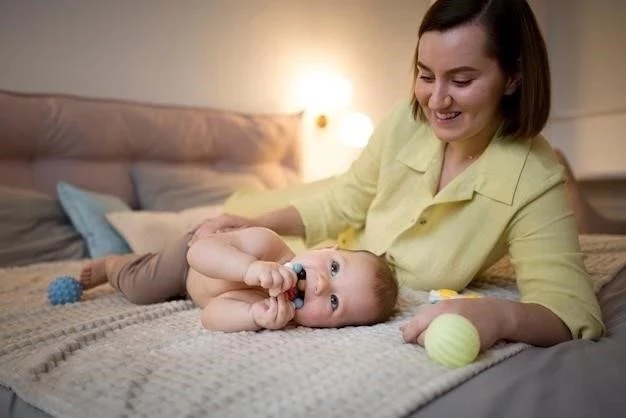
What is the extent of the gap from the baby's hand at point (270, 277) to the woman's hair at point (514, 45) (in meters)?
0.54

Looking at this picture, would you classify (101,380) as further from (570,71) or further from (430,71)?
(570,71)

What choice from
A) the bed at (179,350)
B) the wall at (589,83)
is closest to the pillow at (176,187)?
the bed at (179,350)

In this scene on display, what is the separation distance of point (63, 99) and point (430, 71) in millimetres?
1510

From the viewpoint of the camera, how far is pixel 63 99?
2.14m

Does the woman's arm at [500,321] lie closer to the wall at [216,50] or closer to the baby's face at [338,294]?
the baby's face at [338,294]

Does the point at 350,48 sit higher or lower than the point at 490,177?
higher

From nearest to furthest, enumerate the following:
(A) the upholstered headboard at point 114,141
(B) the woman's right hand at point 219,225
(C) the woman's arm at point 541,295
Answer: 1. (C) the woman's arm at point 541,295
2. (B) the woman's right hand at point 219,225
3. (A) the upholstered headboard at point 114,141

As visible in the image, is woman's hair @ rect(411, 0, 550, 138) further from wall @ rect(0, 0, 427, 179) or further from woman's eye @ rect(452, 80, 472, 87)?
wall @ rect(0, 0, 427, 179)

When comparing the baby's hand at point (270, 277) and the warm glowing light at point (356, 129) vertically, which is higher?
the baby's hand at point (270, 277)

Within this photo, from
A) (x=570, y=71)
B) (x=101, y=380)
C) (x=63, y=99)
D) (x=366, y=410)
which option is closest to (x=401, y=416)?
(x=366, y=410)

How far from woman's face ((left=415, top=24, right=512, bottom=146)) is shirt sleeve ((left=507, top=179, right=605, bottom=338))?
0.64 ft

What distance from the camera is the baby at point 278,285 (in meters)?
0.99

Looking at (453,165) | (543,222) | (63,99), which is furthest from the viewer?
(63,99)

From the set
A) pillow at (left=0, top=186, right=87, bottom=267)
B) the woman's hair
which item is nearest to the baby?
the woman's hair
